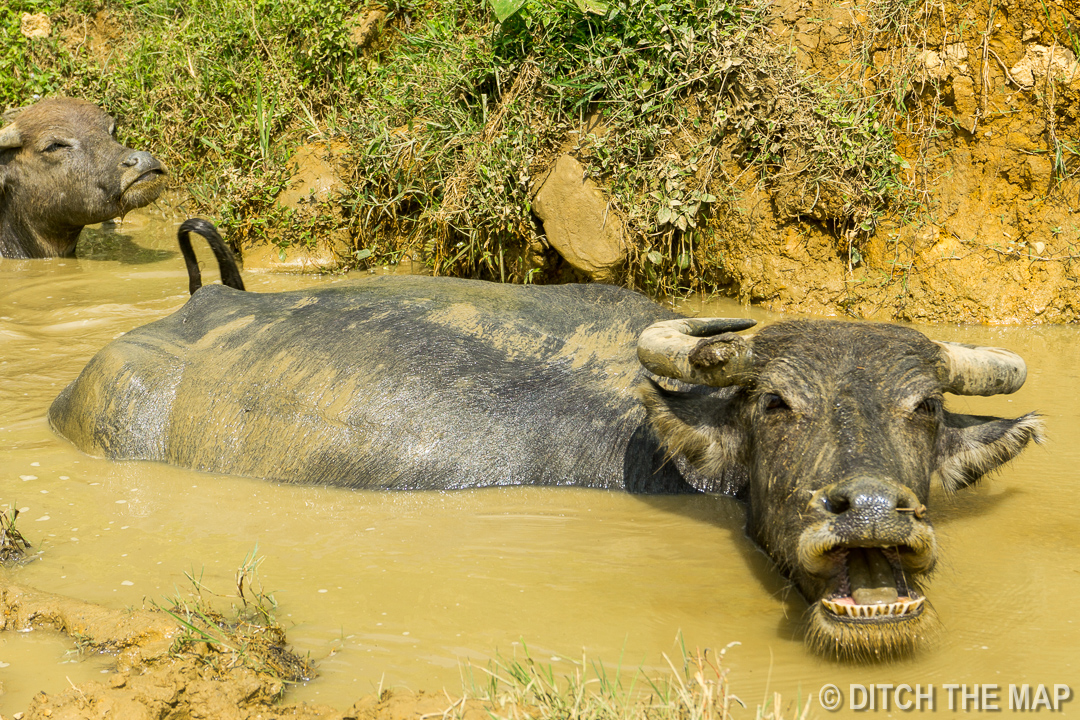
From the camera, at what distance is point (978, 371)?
9.45 ft

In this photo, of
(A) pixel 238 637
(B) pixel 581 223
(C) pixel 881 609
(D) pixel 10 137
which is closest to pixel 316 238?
(B) pixel 581 223

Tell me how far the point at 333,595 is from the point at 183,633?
0.46 m

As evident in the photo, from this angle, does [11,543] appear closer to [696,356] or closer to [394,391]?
[394,391]

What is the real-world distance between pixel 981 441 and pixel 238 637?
2.26 meters

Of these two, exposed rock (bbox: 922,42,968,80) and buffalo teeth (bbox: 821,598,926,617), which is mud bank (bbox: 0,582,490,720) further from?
exposed rock (bbox: 922,42,968,80)

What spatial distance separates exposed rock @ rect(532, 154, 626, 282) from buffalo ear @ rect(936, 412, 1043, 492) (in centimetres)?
264

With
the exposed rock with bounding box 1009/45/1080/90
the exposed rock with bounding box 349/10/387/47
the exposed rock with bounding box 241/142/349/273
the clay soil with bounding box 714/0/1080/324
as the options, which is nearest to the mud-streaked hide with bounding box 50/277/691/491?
the clay soil with bounding box 714/0/1080/324

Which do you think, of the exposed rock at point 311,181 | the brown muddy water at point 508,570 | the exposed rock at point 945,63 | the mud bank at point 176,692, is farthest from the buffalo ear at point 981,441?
the exposed rock at point 311,181

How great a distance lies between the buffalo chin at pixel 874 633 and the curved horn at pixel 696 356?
78cm

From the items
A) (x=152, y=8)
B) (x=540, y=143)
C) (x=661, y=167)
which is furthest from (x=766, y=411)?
(x=152, y=8)

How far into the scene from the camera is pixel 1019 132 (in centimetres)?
539

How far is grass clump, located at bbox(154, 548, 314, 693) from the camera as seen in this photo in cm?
229

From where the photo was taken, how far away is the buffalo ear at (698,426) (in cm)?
312

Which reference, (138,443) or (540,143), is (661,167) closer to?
(540,143)
